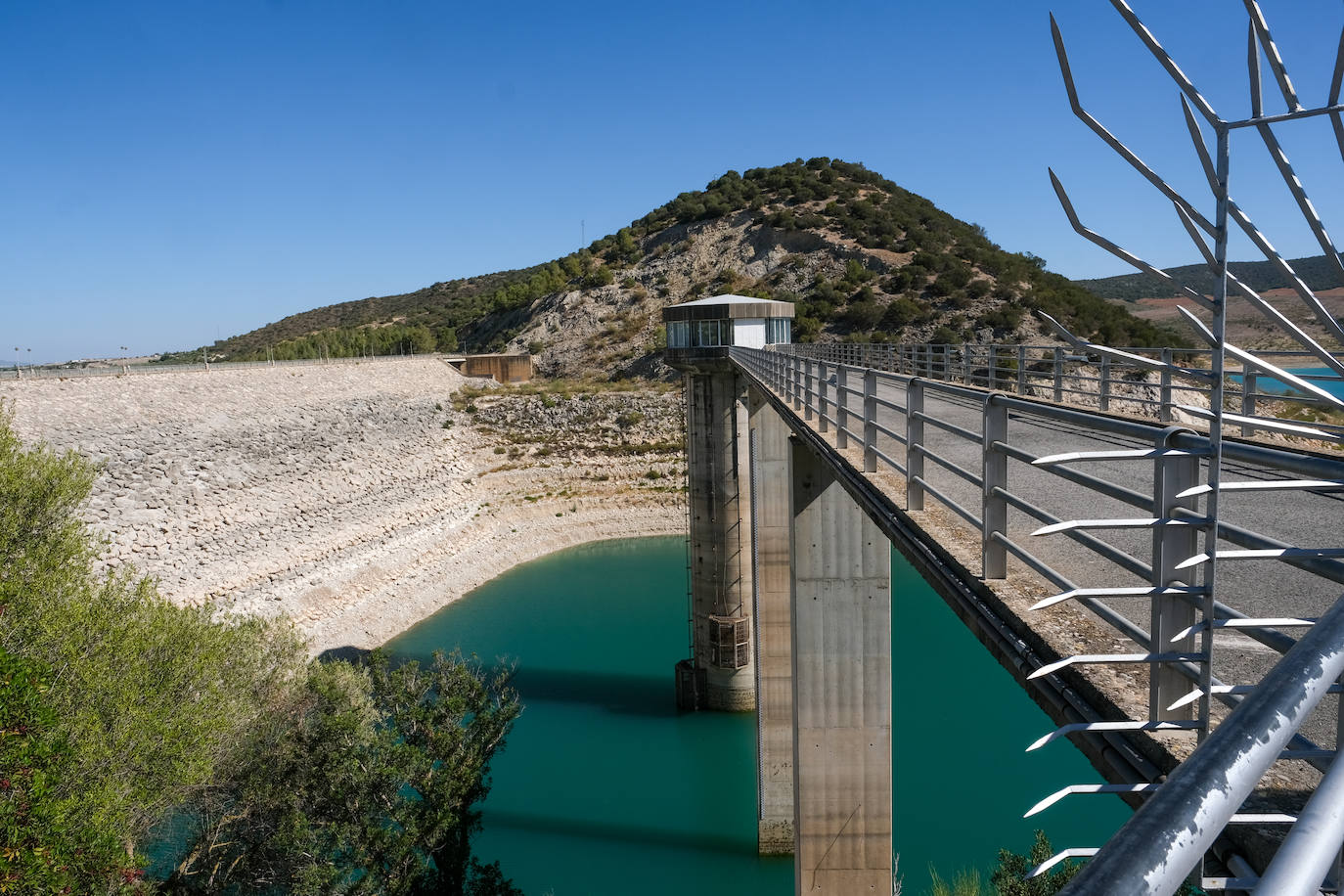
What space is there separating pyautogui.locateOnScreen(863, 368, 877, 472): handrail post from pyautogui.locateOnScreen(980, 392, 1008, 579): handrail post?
2.37m

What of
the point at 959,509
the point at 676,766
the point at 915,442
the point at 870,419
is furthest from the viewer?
the point at 676,766

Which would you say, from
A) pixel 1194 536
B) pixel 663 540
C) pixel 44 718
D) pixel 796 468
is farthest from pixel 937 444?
pixel 663 540

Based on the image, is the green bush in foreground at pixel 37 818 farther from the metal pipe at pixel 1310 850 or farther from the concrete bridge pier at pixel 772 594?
the concrete bridge pier at pixel 772 594

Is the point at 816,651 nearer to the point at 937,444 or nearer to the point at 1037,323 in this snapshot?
the point at 937,444

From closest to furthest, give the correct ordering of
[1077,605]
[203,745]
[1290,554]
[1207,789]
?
[1207,789]
[1290,554]
[1077,605]
[203,745]

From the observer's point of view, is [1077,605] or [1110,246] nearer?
[1110,246]

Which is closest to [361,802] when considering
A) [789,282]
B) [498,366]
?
[498,366]

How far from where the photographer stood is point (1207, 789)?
1.10m

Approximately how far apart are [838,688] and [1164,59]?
12.4 m

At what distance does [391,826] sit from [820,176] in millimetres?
80943

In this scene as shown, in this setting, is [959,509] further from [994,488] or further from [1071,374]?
[1071,374]

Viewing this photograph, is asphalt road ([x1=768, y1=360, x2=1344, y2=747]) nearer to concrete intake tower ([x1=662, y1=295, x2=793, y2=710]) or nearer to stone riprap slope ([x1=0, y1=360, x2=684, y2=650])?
concrete intake tower ([x1=662, y1=295, x2=793, y2=710])

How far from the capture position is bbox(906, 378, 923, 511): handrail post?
5984mm

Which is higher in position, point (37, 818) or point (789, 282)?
point (789, 282)
